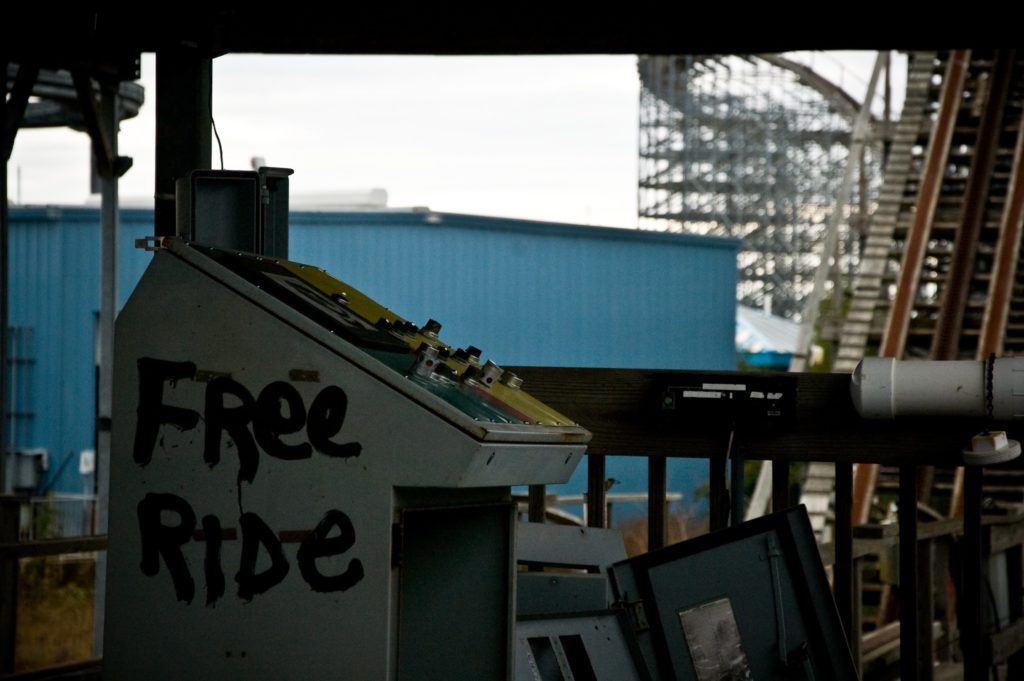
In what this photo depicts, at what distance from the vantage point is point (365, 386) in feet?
9.59

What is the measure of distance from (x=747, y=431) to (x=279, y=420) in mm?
1783

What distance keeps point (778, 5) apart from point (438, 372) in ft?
15.2

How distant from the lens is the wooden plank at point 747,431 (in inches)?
163

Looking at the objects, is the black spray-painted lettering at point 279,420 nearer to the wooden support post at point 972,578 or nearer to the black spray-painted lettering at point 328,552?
the black spray-painted lettering at point 328,552

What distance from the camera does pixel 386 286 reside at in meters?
21.5

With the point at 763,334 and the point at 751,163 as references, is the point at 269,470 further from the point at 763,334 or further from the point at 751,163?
the point at 751,163

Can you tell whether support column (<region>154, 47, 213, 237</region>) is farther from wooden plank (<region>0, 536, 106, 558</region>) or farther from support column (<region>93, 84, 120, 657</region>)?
support column (<region>93, 84, 120, 657</region>)

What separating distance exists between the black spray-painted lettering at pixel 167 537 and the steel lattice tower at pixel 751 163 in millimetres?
38598

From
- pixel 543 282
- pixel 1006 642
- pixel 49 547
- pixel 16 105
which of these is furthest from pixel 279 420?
pixel 543 282

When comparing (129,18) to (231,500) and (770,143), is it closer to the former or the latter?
(231,500)

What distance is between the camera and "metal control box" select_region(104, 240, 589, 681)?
2.88 metres

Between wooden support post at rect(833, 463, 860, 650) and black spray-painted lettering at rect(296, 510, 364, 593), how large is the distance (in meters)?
1.84

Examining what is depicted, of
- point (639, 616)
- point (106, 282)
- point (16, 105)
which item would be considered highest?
point (16, 105)

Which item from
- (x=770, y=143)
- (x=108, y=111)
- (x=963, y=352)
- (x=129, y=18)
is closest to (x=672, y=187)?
(x=770, y=143)
